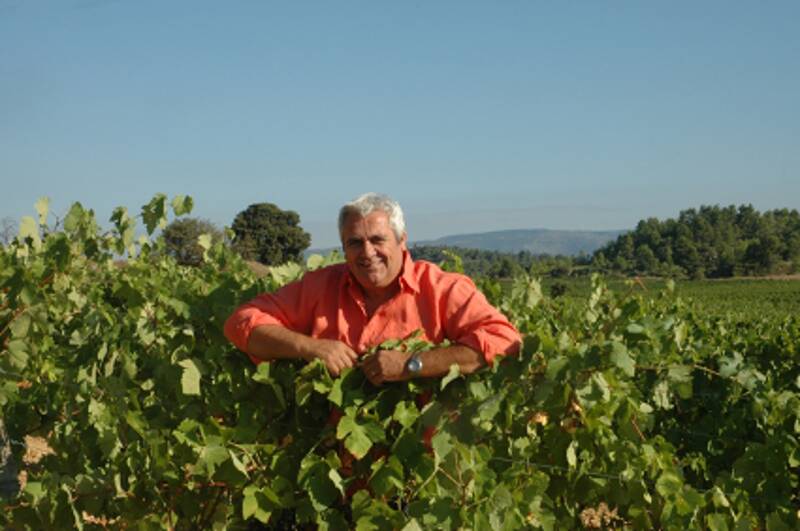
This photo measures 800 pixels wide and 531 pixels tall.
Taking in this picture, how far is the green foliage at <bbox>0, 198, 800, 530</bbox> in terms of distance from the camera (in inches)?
98.6

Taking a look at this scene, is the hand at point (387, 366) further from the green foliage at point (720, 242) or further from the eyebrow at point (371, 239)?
the green foliage at point (720, 242)

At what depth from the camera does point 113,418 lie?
3268 millimetres

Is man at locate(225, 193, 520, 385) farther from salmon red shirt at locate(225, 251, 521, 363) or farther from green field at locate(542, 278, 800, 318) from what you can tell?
green field at locate(542, 278, 800, 318)

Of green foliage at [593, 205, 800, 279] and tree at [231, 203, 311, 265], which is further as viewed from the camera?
green foliage at [593, 205, 800, 279]

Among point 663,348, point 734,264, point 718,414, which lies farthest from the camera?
point 734,264

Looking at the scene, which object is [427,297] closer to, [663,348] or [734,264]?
[663,348]

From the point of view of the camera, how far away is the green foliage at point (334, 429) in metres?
2.50

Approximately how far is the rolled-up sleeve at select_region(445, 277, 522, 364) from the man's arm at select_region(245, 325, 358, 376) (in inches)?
12.6

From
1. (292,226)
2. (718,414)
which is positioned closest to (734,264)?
(292,226)

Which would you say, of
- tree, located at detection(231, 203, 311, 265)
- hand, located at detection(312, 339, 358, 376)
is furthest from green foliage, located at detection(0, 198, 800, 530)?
tree, located at detection(231, 203, 311, 265)

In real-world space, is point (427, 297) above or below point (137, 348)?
above

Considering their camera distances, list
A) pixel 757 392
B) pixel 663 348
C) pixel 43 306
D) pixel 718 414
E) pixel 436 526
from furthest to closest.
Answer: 1. pixel 718 414
2. pixel 757 392
3. pixel 663 348
4. pixel 43 306
5. pixel 436 526

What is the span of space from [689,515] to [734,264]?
327ft

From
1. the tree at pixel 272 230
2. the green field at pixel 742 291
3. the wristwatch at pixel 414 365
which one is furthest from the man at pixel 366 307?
the tree at pixel 272 230
